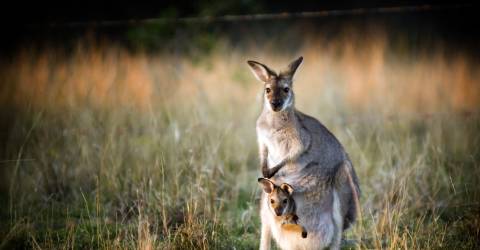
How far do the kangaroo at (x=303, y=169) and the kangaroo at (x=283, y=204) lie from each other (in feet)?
0.15

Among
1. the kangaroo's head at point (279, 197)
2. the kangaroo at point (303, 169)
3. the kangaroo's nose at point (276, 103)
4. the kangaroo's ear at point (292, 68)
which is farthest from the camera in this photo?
the kangaroo's ear at point (292, 68)

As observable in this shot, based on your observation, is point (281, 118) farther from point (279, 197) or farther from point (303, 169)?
point (279, 197)

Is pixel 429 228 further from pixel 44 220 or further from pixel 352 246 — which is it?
pixel 44 220

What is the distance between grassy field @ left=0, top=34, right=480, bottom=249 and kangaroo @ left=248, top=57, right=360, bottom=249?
0.98 ft

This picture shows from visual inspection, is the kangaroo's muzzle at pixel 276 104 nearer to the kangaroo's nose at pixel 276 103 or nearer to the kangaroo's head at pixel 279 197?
the kangaroo's nose at pixel 276 103

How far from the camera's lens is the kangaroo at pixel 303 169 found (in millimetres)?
3641

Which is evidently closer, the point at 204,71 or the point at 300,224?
the point at 300,224

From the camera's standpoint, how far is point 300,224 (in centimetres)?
366

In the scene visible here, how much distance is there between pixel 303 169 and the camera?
378 cm

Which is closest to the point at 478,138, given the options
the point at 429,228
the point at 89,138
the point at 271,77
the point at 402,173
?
the point at 402,173

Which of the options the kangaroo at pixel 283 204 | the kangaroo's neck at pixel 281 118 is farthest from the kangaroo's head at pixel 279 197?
the kangaroo's neck at pixel 281 118

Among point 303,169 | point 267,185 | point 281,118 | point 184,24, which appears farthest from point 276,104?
point 184,24

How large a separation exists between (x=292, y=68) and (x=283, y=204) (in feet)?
3.20

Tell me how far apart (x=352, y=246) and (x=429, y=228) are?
542 mm
